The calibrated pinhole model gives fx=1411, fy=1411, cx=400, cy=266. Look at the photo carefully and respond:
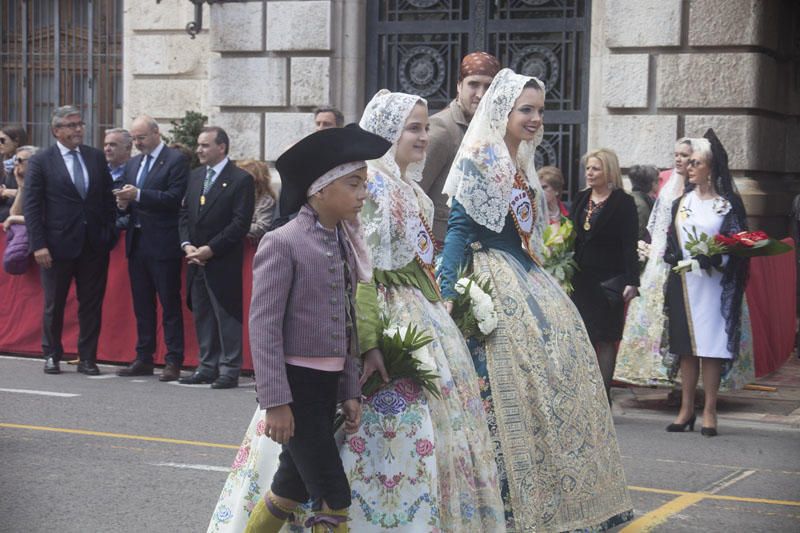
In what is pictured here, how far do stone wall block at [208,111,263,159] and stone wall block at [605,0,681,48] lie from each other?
3.81m

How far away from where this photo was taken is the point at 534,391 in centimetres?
579

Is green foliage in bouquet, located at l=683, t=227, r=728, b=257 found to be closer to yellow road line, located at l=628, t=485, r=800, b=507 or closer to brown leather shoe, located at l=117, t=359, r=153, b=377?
yellow road line, located at l=628, t=485, r=800, b=507

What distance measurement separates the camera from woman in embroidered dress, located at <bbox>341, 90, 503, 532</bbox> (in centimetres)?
484

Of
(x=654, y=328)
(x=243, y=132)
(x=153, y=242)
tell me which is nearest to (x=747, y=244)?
(x=654, y=328)

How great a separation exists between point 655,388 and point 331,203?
6.72 metres

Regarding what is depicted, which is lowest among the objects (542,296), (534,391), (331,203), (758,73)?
(534,391)

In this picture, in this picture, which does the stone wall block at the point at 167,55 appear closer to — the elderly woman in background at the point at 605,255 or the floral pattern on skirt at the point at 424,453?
the elderly woman in background at the point at 605,255

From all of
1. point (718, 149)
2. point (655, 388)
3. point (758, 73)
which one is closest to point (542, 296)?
point (718, 149)

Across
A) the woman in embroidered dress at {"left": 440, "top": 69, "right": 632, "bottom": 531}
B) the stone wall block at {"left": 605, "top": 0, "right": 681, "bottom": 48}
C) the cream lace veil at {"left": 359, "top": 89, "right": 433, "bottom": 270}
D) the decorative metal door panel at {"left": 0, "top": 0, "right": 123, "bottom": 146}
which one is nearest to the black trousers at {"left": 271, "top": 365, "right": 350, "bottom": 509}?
the cream lace veil at {"left": 359, "top": 89, "right": 433, "bottom": 270}

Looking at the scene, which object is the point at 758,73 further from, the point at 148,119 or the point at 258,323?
the point at 258,323

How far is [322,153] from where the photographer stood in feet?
15.4

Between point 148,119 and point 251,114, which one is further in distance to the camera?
point 251,114

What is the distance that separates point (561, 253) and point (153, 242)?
4.26m

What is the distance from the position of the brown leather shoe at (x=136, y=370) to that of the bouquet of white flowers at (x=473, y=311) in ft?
19.1
